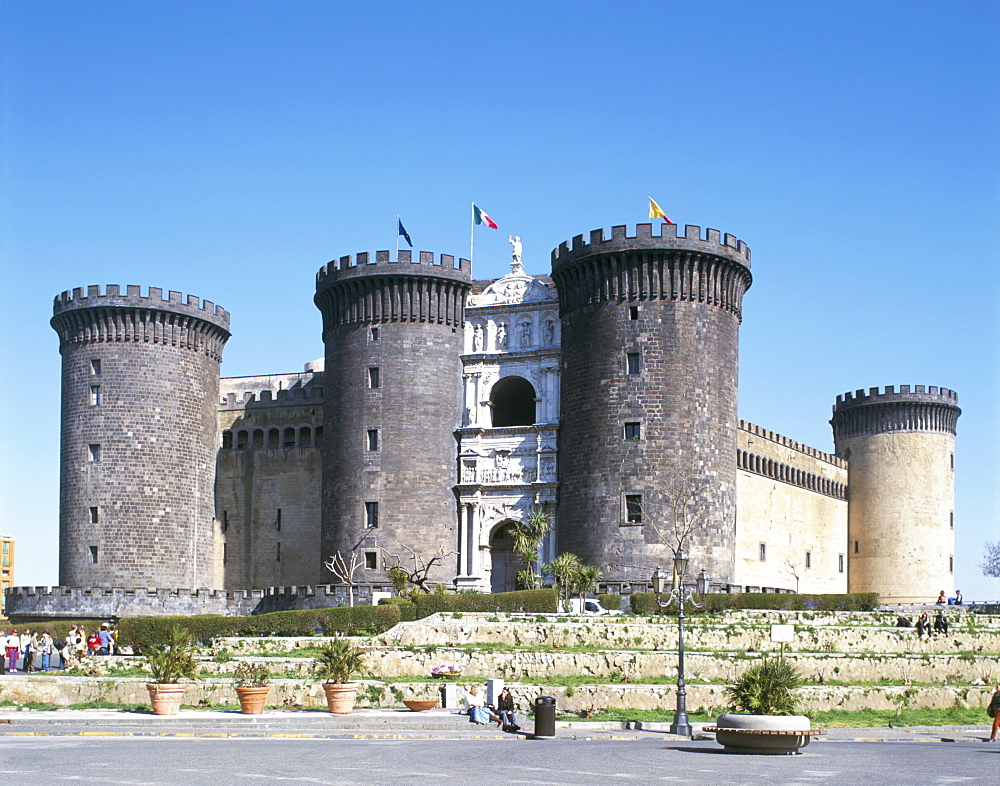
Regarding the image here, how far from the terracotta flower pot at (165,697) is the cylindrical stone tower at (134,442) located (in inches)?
1187

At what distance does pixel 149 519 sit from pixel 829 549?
3693cm

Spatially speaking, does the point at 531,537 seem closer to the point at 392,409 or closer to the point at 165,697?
the point at 392,409

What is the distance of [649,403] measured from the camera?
56.6 metres

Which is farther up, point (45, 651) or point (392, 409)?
point (392, 409)

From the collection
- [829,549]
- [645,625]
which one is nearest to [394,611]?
[645,625]

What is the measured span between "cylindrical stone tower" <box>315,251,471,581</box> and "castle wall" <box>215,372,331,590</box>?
3.82m

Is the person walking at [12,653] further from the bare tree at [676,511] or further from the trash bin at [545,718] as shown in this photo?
the bare tree at [676,511]

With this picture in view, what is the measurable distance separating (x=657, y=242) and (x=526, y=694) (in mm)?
25504

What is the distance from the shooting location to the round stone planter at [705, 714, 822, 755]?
26.8 metres

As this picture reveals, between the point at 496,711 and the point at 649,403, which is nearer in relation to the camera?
the point at 496,711

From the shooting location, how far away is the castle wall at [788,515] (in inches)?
2643

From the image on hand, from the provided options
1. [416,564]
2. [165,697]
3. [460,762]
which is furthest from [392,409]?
[460,762]

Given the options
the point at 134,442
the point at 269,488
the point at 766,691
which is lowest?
the point at 766,691

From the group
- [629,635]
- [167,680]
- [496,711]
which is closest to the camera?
[167,680]
